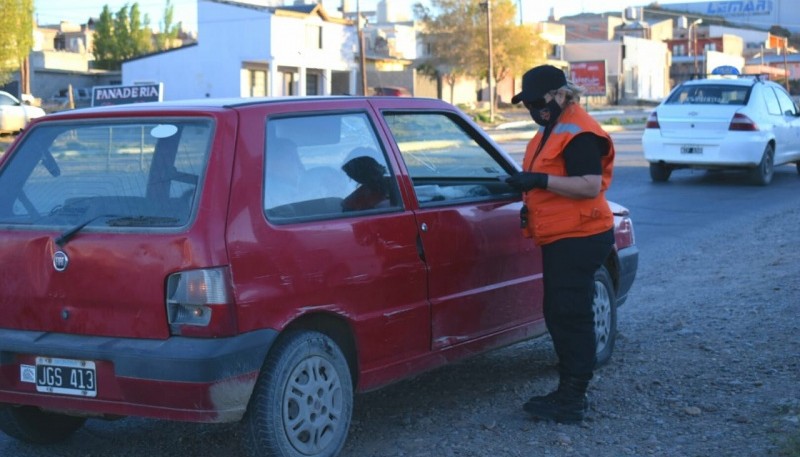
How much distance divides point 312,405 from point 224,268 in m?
0.75

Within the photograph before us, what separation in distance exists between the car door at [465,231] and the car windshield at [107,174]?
119 centimetres

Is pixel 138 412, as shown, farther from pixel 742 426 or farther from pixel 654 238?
pixel 654 238

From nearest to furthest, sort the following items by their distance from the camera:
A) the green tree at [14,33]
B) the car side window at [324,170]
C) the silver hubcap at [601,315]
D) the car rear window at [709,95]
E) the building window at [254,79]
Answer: the car side window at [324,170]
the silver hubcap at [601,315]
the car rear window at [709,95]
the green tree at [14,33]
the building window at [254,79]

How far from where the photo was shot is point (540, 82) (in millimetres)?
5258

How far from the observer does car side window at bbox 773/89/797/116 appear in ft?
60.0

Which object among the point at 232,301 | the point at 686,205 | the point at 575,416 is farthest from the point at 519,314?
the point at 686,205

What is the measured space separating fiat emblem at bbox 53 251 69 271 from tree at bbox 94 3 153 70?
81.8 metres

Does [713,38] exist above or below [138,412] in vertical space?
above

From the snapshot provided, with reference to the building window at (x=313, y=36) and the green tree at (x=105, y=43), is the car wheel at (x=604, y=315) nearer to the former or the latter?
the building window at (x=313, y=36)

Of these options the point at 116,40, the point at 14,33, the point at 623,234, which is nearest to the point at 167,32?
the point at 116,40

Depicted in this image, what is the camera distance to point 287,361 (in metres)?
4.41

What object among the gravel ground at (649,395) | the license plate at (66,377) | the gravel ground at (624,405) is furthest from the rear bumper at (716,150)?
the license plate at (66,377)

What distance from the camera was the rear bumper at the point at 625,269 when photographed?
659 centimetres

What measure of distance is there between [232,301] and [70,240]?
0.77 m
